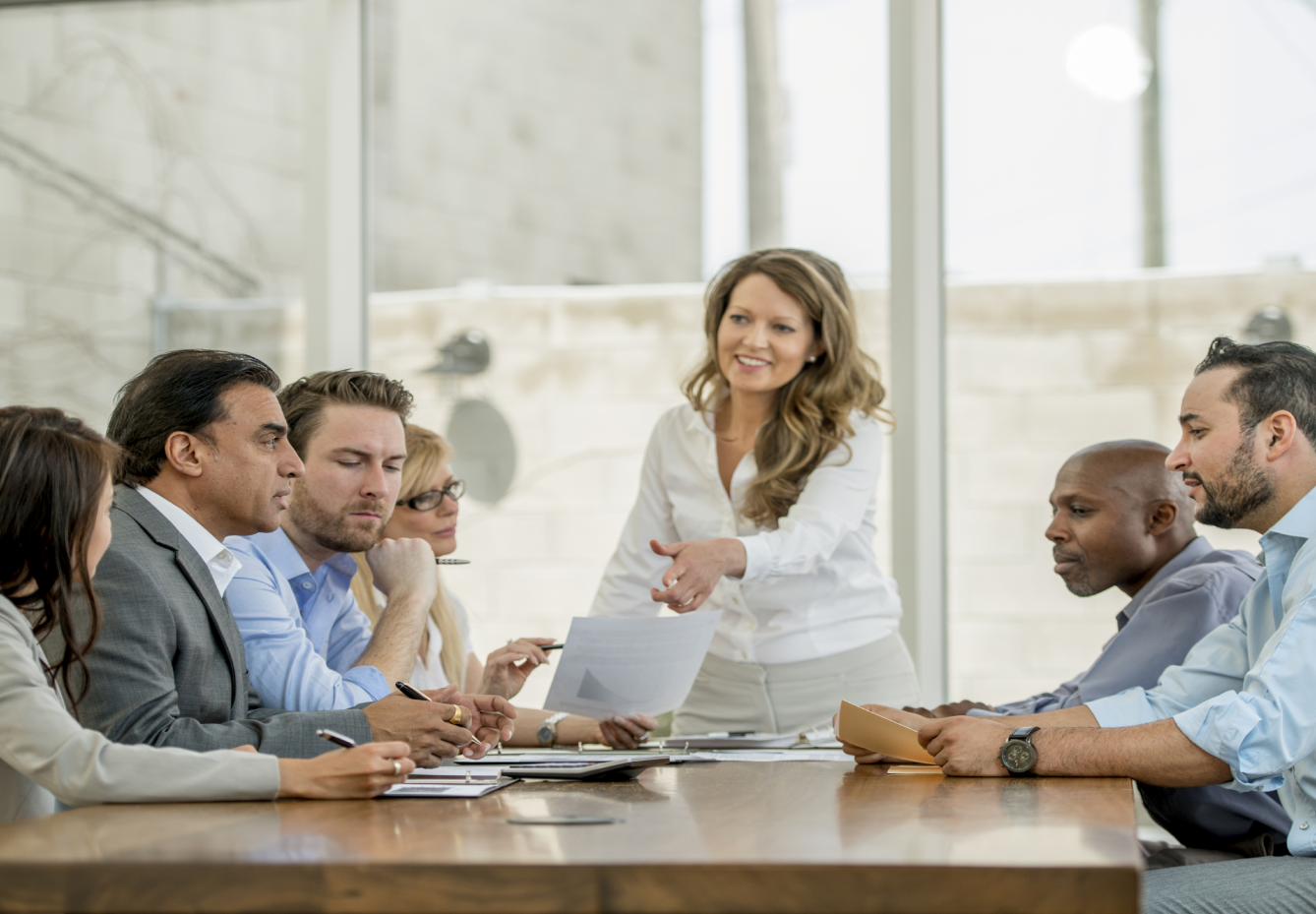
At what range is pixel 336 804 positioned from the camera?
142 cm

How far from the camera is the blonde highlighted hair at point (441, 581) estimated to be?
8.68 ft

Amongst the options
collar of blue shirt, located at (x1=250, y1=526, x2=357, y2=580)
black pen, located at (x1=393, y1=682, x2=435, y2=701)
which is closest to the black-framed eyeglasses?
collar of blue shirt, located at (x1=250, y1=526, x2=357, y2=580)

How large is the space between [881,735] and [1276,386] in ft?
2.65

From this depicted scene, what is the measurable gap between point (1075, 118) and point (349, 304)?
2.12 metres

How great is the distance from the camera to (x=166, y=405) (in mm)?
1893

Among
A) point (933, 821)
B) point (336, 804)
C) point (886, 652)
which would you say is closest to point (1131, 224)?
point (886, 652)

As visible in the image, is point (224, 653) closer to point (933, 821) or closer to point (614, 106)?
point (933, 821)

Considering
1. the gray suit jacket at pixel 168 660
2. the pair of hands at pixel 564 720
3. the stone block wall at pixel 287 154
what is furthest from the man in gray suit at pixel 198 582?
the stone block wall at pixel 287 154

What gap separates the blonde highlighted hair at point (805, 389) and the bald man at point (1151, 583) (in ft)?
1.58

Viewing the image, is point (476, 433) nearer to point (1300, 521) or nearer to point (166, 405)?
point (166, 405)

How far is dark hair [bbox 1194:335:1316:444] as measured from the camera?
1.93 metres

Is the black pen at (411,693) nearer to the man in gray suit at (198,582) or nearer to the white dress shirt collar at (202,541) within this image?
the man in gray suit at (198,582)

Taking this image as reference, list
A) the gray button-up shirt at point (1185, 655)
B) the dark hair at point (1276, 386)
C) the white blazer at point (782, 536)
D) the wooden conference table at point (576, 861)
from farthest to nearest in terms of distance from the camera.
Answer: the white blazer at point (782, 536) < the gray button-up shirt at point (1185, 655) < the dark hair at point (1276, 386) < the wooden conference table at point (576, 861)

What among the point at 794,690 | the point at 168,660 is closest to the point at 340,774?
the point at 168,660
